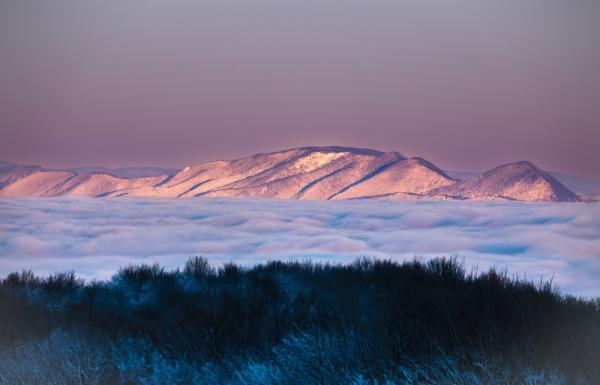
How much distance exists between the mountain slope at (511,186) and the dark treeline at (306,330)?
49372mm

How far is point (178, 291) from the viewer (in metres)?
14.9

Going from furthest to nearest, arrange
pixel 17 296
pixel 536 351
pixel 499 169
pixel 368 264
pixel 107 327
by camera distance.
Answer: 1. pixel 499 169
2. pixel 368 264
3. pixel 17 296
4. pixel 107 327
5. pixel 536 351

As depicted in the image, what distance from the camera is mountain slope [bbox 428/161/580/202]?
64144mm

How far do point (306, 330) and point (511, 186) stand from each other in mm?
60684

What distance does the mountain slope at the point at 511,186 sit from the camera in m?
64.1

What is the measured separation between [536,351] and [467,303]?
2.32m

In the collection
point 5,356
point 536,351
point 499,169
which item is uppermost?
point 499,169

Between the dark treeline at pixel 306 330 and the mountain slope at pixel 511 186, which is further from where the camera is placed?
the mountain slope at pixel 511 186

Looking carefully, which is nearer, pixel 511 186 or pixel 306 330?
pixel 306 330

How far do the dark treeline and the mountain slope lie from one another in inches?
1944

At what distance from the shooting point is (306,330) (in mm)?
10055

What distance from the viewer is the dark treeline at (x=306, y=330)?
24.8 ft

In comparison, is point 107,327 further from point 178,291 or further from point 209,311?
point 178,291

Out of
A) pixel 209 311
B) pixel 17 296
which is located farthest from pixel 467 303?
pixel 17 296
